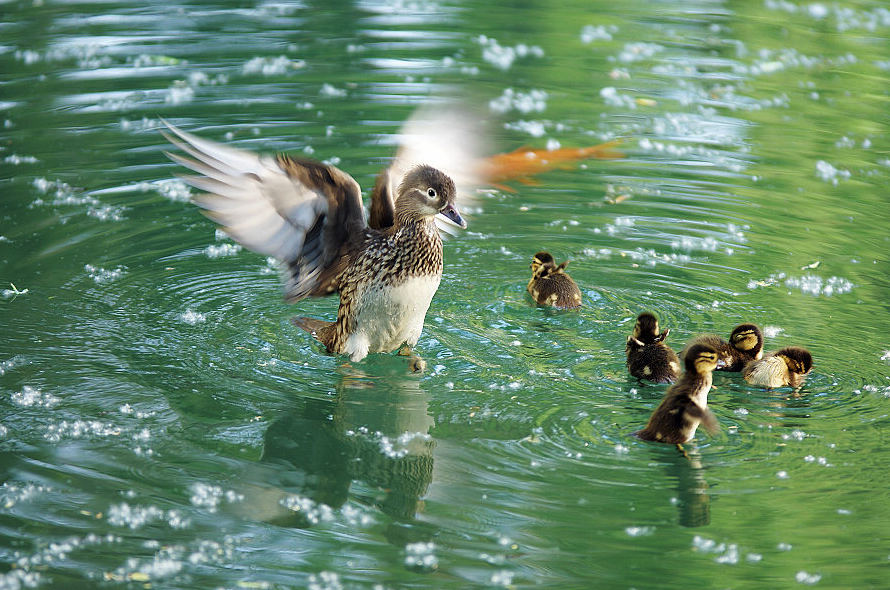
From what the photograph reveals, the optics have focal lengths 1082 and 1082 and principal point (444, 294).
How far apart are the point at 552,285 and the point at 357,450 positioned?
187 cm

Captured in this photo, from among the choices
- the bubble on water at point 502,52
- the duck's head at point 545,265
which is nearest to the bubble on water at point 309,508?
the duck's head at point 545,265

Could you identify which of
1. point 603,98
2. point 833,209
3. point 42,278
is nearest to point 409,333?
point 42,278

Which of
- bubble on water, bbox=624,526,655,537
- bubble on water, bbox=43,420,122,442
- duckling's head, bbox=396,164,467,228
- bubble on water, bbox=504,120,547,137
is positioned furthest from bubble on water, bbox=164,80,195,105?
bubble on water, bbox=624,526,655,537

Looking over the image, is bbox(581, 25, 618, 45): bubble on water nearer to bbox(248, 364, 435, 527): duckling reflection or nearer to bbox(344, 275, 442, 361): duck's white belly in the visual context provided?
bbox(344, 275, 442, 361): duck's white belly

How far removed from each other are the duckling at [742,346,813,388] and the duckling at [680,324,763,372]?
3.7 inches

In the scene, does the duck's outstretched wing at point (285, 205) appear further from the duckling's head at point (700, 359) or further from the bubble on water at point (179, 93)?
the bubble on water at point (179, 93)

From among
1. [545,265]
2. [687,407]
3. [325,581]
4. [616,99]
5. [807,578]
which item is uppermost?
[616,99]

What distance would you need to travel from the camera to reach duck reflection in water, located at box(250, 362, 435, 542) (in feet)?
15.0

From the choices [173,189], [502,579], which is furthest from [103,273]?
[502,579]

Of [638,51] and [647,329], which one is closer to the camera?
[647,329]

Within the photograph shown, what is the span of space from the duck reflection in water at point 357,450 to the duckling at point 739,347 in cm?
150

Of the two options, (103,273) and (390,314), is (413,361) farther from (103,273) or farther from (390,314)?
(103,273)

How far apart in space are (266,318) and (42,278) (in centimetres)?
144

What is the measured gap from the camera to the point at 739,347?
18.4 ft
